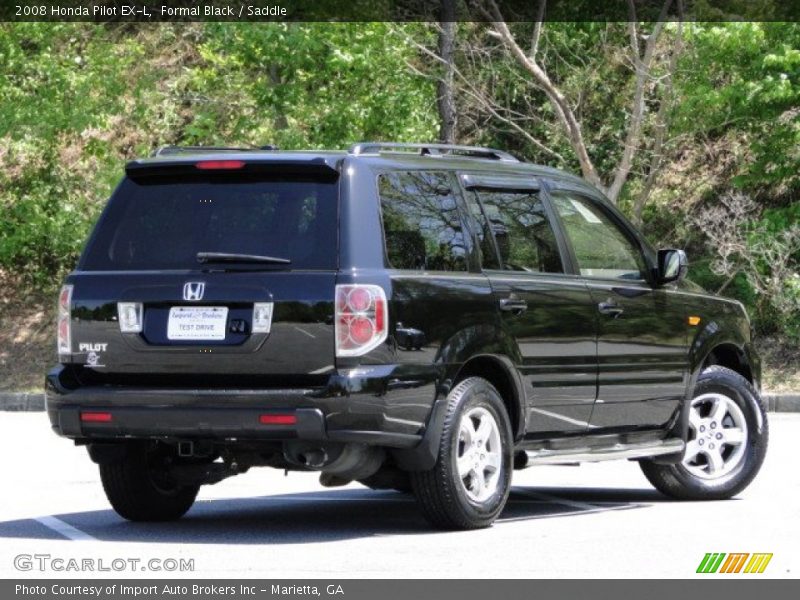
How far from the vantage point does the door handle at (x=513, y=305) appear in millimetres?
9391

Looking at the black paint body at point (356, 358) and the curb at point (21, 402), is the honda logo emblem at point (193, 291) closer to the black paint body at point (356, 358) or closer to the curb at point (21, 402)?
the black paint body at point (356, 358)

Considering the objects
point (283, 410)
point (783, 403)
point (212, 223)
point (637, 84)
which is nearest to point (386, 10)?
point (637, 84)

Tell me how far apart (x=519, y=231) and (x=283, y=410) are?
6.82 feet

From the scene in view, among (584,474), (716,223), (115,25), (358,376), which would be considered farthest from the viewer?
(115,25)

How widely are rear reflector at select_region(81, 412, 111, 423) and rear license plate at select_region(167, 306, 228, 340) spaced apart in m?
0.50

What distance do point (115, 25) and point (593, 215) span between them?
21917mm

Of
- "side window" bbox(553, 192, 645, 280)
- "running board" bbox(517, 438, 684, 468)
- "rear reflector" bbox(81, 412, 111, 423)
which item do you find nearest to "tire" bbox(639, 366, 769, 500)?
"running board" bbox(517, 438, 684, 468)

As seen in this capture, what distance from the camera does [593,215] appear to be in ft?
34.9

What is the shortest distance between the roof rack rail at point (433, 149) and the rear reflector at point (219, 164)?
561mm

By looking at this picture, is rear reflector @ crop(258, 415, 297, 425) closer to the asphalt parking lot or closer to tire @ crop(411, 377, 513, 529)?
the asphalt parking lot

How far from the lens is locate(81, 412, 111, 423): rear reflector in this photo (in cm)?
890

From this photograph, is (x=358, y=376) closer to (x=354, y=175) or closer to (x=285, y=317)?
(x=285, y=317)

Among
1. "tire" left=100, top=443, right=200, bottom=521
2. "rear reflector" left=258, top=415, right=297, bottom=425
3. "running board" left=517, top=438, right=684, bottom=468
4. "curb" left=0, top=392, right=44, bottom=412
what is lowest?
"curb" left=0, top=392, right=44, bottom=412
